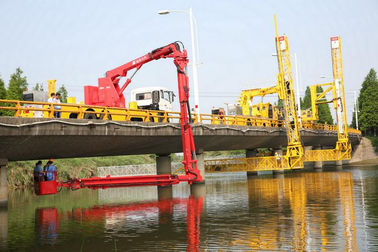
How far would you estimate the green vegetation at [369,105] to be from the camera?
10481 centimetres

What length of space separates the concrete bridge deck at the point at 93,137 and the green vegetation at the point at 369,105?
235 feet

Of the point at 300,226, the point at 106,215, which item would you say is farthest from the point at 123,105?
the point at 300,226

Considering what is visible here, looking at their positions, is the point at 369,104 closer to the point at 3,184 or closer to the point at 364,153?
the point at 364,153

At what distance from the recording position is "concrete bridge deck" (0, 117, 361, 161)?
968 inches

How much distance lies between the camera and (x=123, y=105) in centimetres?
3391

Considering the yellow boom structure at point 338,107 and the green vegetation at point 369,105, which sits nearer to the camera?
the yellow boom structure at point 338,107

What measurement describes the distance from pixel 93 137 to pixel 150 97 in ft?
35.5

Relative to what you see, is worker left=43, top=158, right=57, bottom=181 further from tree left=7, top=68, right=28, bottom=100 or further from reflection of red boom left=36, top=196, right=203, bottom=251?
tree left=7, top=68, right=28, bottom=100

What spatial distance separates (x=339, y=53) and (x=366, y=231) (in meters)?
59.1

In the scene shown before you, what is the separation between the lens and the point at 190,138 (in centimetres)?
3006

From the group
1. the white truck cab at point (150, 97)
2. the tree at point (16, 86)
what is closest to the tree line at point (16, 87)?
the tree at point (16, 86)

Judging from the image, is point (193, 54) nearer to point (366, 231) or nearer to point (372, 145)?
point (366, 231)

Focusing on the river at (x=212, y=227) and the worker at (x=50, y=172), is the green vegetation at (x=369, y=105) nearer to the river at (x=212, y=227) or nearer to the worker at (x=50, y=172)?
the river at (x=212, y=227)

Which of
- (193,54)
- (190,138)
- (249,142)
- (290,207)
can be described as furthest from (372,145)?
(290,207)
